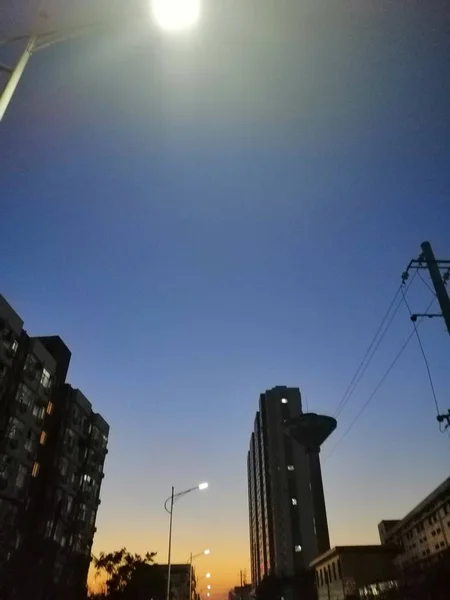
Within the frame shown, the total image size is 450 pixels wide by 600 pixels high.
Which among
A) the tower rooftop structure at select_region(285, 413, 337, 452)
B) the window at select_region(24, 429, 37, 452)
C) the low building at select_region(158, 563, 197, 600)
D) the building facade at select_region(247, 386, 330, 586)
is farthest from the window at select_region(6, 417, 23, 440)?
the low building at select_region(158, 563, 197, 600)

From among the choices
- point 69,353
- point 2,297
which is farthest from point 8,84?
point 69,353

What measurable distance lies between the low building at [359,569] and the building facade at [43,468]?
3268 cm

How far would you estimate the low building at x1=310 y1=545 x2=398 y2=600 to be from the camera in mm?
50438

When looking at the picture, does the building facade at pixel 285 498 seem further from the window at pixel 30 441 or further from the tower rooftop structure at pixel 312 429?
the window at pixel 30 441

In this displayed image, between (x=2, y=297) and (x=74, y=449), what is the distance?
1007 inches

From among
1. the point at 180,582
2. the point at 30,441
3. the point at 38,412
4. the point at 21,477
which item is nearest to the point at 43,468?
the point at 30,441

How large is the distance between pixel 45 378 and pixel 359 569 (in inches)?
1764

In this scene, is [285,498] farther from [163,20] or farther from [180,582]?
[163,20]

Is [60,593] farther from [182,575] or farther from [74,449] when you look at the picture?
[182,575]

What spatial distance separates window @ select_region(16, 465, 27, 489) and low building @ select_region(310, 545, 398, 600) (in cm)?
3851

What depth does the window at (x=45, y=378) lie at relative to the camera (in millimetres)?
52450

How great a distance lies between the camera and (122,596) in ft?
185

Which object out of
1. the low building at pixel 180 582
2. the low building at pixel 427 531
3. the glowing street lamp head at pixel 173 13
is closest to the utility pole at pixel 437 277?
the glowing street lamp head at pixel 173 13

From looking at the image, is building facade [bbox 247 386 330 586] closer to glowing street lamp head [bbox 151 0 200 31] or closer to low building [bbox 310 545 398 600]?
low building [bbox 310 545 398 600]
